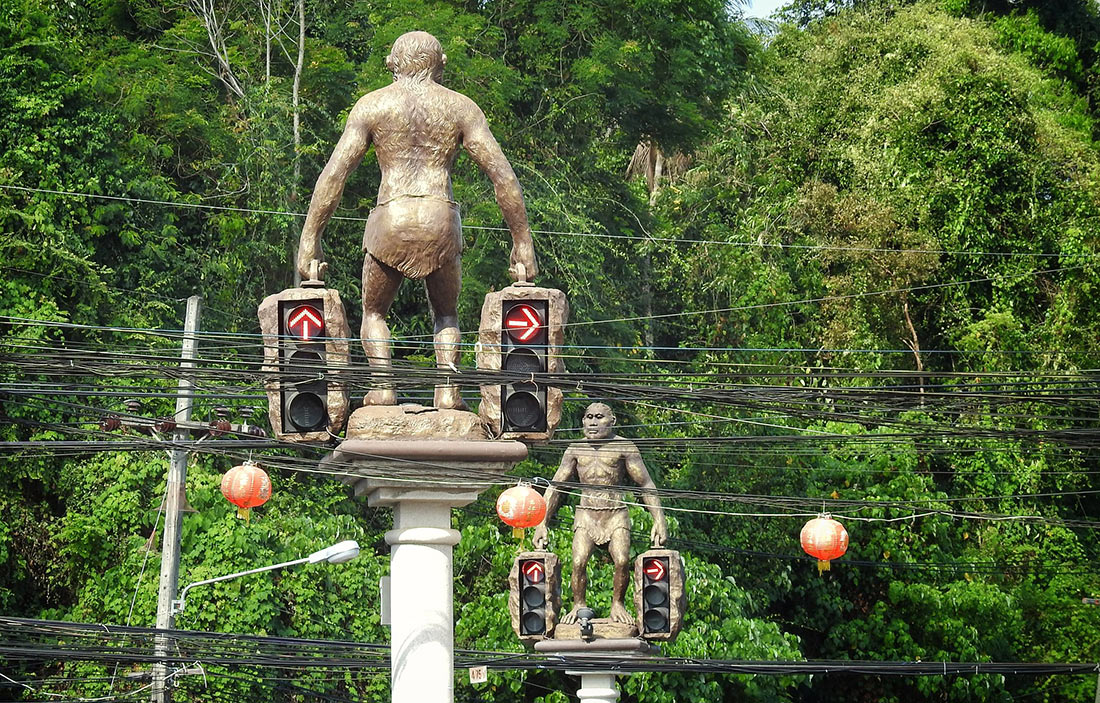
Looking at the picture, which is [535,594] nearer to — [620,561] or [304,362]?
[620,561]

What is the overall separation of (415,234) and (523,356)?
1.12 metres

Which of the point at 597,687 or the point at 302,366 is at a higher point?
the point at 302,366

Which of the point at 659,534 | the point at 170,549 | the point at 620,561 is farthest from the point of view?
the point at 170,549

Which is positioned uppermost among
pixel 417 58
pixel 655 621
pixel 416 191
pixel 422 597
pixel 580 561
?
pixel 417 58

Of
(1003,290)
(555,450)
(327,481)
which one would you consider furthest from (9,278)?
(1003,290)

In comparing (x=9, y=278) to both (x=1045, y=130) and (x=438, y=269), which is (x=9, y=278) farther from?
(x=1045, y=130)

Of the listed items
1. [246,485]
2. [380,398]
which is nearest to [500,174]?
[380,398]

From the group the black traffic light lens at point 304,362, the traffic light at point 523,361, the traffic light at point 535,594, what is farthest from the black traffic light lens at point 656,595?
the black traffic light lens at point 304,362

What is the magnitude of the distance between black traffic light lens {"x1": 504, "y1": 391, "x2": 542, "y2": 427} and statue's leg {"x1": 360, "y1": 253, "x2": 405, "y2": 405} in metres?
0.89

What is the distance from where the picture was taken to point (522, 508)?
A: 15.5 metres

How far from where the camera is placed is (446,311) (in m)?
11.1

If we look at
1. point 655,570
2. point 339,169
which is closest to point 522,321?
point 339,169

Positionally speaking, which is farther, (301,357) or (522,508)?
(522,508)

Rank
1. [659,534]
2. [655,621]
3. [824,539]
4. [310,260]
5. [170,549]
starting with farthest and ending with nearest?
[170,549], [824,539], [659,534], [655,621], [310,260]
